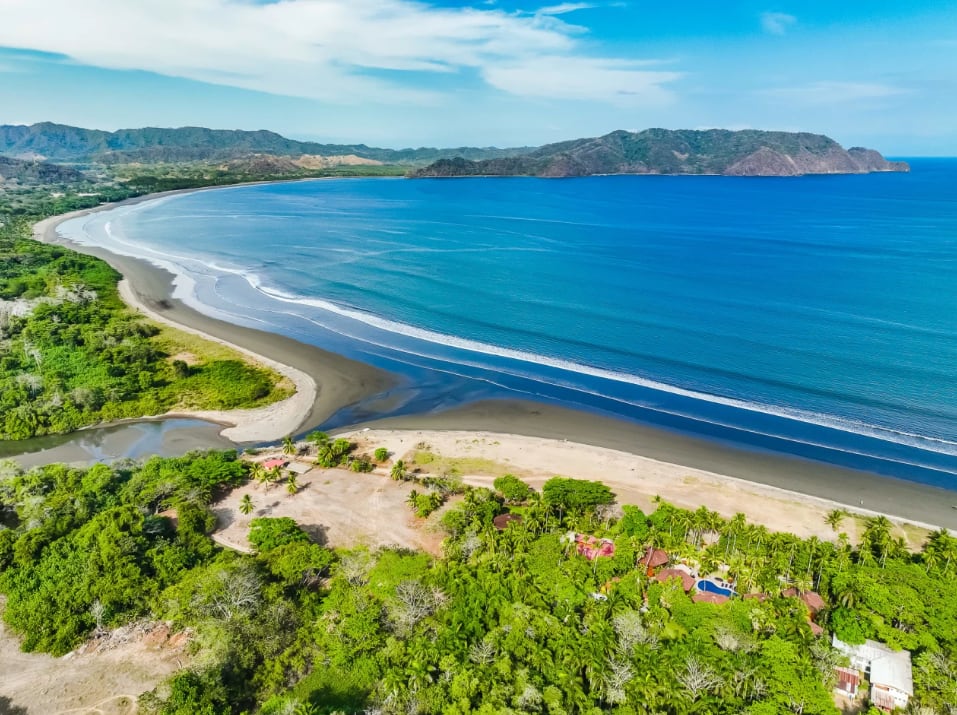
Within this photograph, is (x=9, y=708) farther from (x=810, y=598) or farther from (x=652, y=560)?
(x=810, y=598)

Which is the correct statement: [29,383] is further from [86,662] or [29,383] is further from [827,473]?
[827,473]

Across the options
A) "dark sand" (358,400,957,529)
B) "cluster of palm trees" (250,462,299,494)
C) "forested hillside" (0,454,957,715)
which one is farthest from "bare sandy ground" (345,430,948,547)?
"cluster of palm trees" (250,462,299,494)

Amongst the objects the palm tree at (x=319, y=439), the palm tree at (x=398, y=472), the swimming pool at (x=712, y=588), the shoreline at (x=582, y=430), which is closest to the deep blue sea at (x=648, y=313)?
the shoreline at (x=582, y=430)

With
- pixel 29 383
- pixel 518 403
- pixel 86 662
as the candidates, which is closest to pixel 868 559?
pixel 518 403

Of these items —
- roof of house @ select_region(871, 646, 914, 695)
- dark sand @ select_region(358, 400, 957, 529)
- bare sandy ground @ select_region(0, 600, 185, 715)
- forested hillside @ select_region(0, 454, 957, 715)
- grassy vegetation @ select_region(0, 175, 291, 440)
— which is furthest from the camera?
grassy vegetation @ select_region(0, 175, 291, 440)

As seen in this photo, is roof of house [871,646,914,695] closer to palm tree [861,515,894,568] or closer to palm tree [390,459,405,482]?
palm tree [861,515,894,568]

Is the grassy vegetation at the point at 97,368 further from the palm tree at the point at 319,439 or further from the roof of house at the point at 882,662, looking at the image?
the roof of house at the point at 882,662

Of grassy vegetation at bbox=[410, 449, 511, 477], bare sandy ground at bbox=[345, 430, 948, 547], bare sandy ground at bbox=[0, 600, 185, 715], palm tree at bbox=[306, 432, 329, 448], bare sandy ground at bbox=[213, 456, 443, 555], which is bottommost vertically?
bare sandy ground at bbox=[0, 600, 185, 715]
